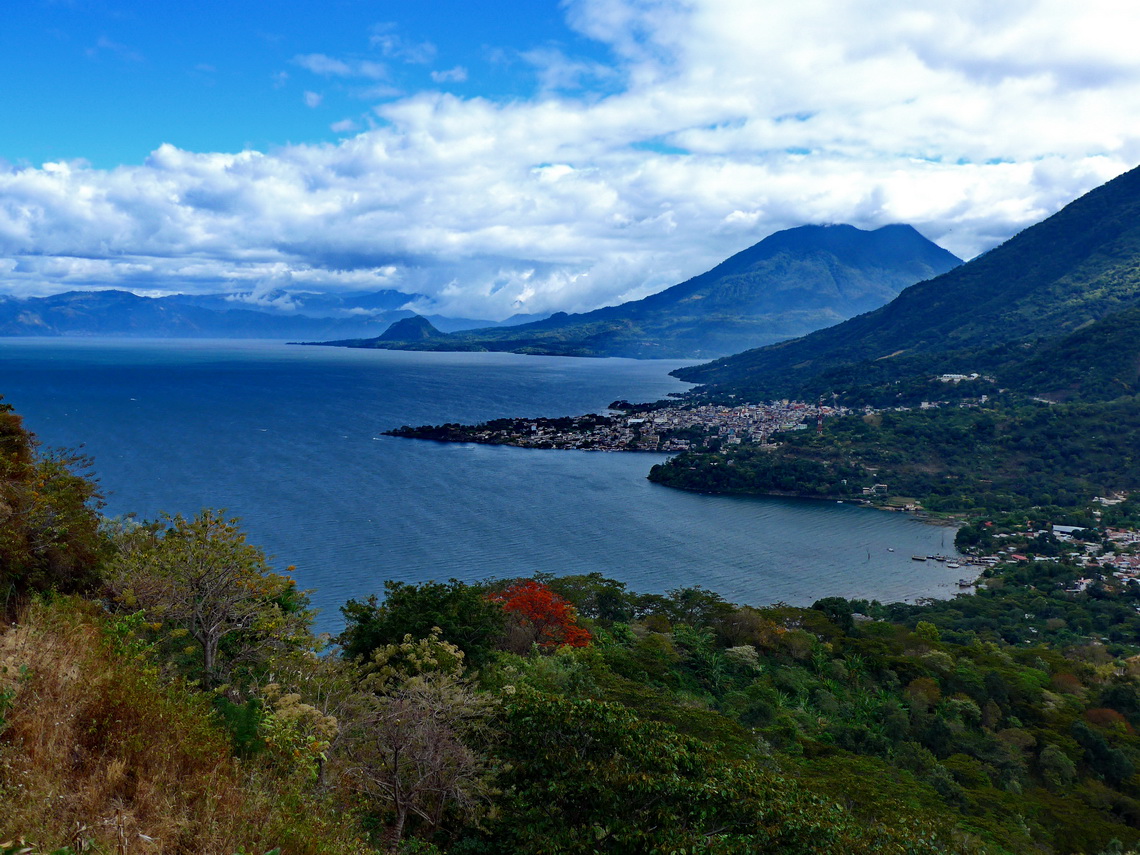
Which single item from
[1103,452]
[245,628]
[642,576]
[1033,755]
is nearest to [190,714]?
[245,628]

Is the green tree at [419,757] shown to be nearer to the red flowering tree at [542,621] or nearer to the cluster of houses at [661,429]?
the red flowering tree at [542,621]

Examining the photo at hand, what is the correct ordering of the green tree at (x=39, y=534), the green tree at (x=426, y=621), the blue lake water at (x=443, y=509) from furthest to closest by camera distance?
the blue lake water at (x=443, y=509), the green tree at (x=426, y=621), the green tree at (x=39, y=534)

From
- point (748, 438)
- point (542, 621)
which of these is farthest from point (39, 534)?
point (748, 438)

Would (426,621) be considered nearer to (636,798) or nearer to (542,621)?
(542,621)

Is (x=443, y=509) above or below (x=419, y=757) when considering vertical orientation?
below

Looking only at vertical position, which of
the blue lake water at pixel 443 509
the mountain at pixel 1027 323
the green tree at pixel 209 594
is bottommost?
the blue lake water at pixel 443 509

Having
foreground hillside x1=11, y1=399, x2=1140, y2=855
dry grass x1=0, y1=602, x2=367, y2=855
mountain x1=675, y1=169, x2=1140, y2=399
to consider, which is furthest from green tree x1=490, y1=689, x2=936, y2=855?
mountain x1=675, y1=169, x2=1140, y2=399

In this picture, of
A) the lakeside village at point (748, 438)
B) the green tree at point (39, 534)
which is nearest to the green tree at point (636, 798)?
the green tree at point (39, 534)

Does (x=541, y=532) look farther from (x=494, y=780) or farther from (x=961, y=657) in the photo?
(x=494, y=780)
